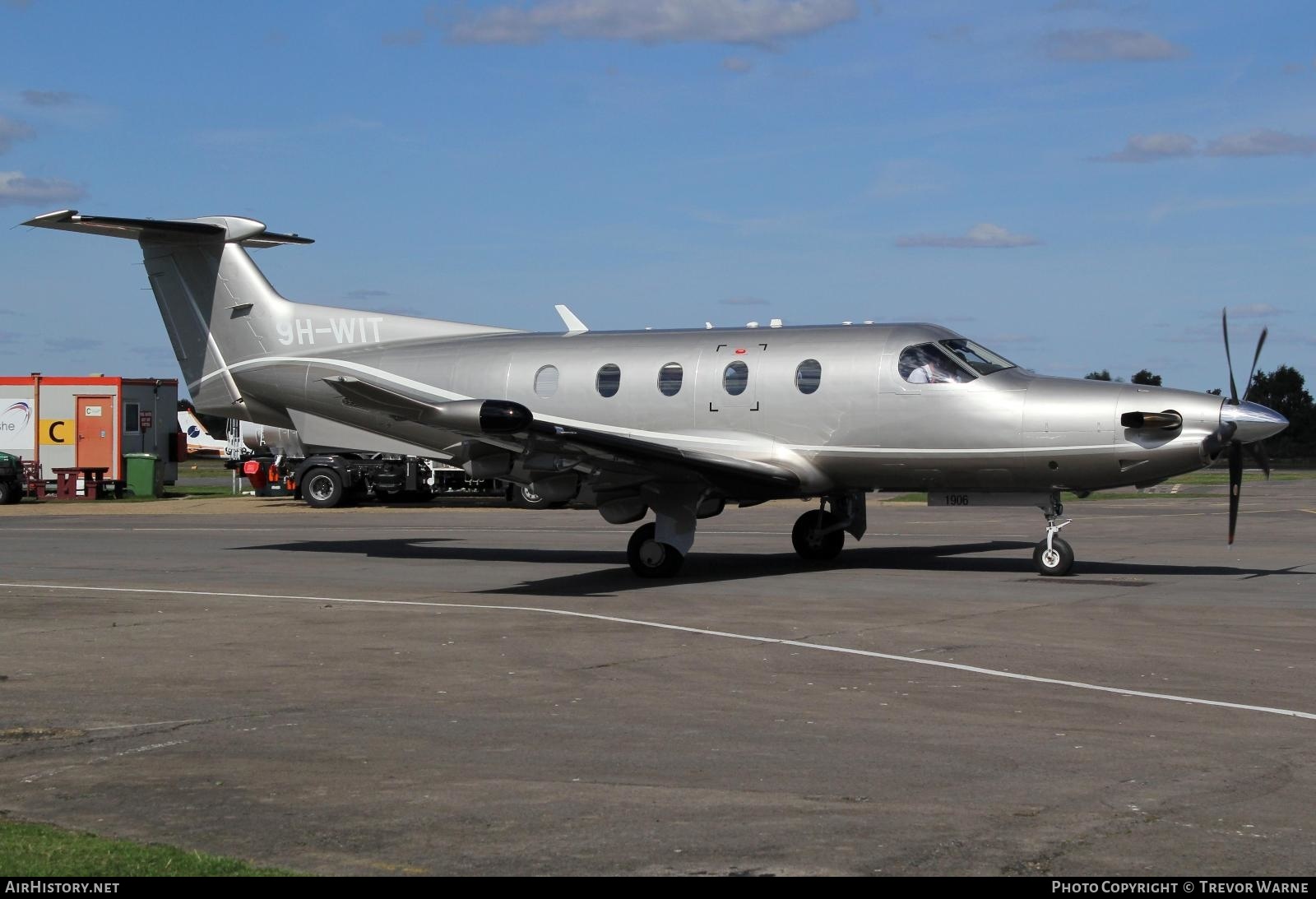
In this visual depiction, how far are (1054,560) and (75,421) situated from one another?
34.3 m

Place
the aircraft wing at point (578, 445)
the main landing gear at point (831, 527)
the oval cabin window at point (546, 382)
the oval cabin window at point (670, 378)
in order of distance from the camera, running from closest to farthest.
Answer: the aircraft wing at point (578, 445), the oval cabin window at point (670, 378), the main landing gear at point (831, 527), the oval cabin window at point (546, 382)

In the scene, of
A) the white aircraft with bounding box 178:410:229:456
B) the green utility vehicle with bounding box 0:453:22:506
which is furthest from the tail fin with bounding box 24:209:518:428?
the white aircraft with bounding box 178:410:229:456

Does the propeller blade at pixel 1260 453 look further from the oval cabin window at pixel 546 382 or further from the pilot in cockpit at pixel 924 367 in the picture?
the oval cabin window at pixel 546 382

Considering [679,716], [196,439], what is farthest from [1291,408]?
[679,716]

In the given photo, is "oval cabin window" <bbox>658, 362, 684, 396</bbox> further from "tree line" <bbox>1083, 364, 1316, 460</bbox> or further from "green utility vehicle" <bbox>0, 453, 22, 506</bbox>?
"tree line" <bbox>1083, 364, 1316, 460</bbox>

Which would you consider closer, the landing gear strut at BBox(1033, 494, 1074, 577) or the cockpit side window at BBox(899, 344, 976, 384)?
the landing gear strut at BBox(1033, 494, 1074, 577)

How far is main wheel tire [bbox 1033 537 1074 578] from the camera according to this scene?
58.5 ft

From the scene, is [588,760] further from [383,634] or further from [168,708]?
[383,634]

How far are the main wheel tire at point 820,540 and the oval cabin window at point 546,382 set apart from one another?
13.8ft

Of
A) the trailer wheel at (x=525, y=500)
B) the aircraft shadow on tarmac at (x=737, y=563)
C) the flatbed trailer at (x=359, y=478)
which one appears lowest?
the aircraft shadow on tarmac at (x=737, y=563)

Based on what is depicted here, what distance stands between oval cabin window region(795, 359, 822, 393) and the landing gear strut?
3.47 m

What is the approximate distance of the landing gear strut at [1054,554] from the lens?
58.5ft

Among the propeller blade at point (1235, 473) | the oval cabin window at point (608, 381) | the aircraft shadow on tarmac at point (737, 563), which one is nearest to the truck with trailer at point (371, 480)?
the aircraft shadow on tarmac at point (737, 563)

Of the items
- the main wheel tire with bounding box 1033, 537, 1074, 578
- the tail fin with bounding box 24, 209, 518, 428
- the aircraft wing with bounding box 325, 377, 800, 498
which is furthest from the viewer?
the tail fin with bounding box 24, 209, 518, 428
